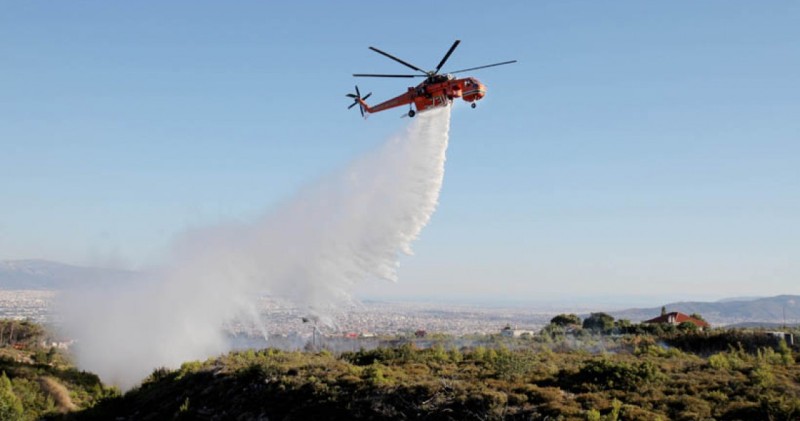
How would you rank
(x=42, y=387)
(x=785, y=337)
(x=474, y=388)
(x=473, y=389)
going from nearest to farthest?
1. (x=473, y=389)
2. (x=474, y=388)
3. (x=42, y=387)
4. (x=785, y=337)

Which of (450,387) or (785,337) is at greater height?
Answer: (785,337)

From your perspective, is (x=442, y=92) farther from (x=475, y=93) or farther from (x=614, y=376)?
(x=614, y=376)

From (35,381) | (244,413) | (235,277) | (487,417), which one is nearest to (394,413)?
(487,417)

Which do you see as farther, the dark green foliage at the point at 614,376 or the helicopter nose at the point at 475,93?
the helicopter nose at the point at 475,93

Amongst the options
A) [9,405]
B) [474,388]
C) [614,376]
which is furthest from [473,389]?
[9,405]

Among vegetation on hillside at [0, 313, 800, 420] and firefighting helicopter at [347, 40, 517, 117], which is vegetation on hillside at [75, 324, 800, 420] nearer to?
vegetation on hillside at [0, 313, 800, 420]

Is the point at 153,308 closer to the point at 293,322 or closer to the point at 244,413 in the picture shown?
the point at 293,322

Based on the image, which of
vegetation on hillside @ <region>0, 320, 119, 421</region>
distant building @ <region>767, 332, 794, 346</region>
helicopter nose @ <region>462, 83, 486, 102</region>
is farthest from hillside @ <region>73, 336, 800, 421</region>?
helicopter nose @ <region>462, 83, 486, 102</region>

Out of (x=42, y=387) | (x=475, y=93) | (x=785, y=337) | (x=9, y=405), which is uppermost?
(x=475, y=93)

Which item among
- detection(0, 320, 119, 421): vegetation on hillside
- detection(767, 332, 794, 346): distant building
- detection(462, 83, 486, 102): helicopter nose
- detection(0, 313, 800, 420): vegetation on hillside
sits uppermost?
detection(462, 83, 486, 102): helicopter nose

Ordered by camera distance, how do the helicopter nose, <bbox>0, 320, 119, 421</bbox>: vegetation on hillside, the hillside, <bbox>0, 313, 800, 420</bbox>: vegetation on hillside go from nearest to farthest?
the hillside < <bbox>0, 313, 800, 420</bbox>: vegetation on hillside < <bbox>0, 320, 119, 421</bbox>: vegetation on hillside < the helicopter nose

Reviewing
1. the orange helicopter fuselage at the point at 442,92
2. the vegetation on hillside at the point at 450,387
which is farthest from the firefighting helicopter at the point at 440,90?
the vegetation on hillside at the point at 450,387

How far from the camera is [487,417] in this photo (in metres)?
19.8

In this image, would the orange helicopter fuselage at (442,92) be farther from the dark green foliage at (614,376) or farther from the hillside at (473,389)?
the dark green foliage at (614,376)
